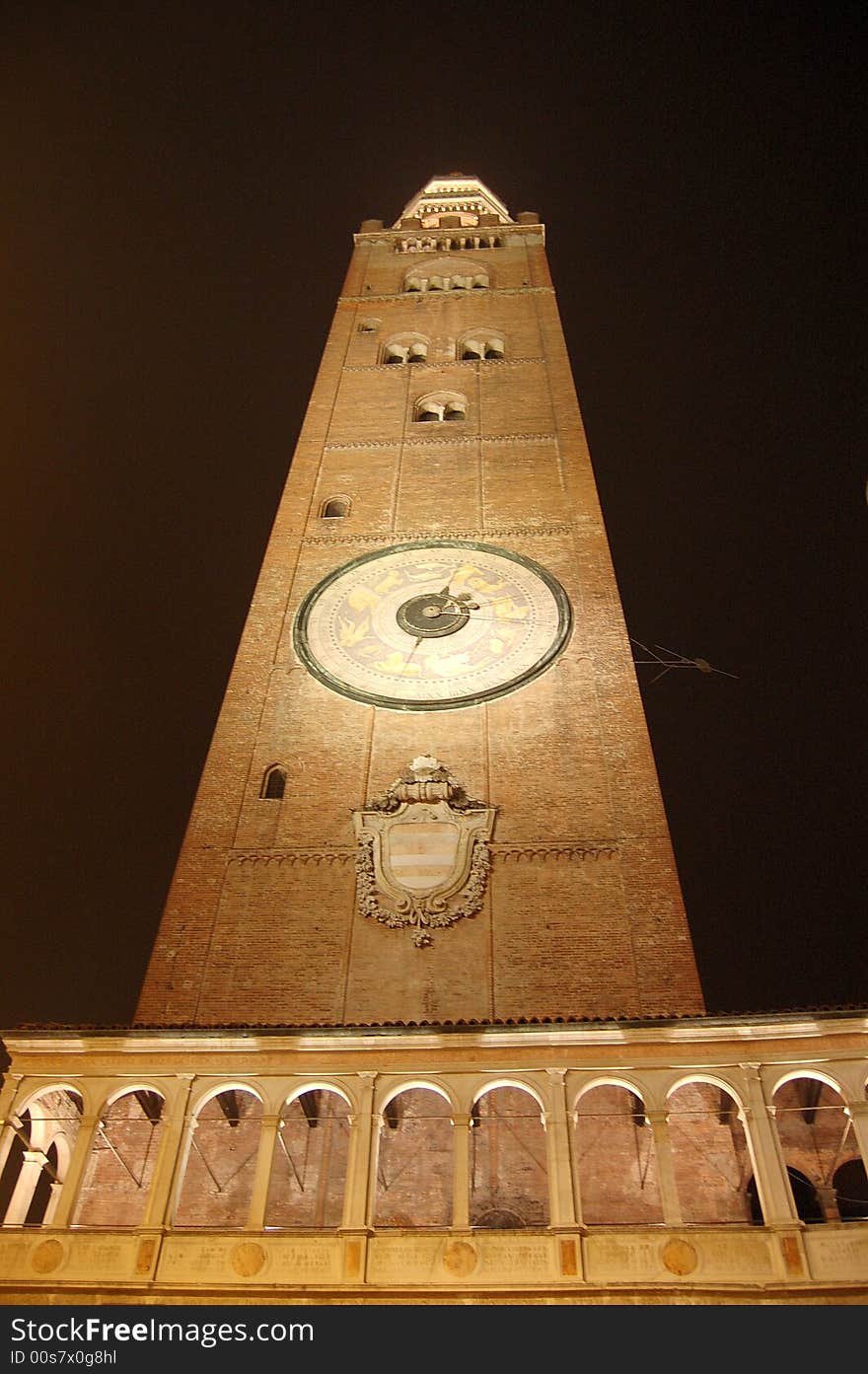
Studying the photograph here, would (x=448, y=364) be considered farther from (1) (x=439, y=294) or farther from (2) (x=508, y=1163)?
(2) (x=508, y=1163)

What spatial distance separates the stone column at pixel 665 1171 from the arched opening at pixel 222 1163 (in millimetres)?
3930

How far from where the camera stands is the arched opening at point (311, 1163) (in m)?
11.2

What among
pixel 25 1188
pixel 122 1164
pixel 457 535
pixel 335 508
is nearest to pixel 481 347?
pixel 335 508

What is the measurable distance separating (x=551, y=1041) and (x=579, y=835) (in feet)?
15.0

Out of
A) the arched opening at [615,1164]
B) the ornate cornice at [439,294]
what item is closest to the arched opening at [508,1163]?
the arched opening at [615,1164]

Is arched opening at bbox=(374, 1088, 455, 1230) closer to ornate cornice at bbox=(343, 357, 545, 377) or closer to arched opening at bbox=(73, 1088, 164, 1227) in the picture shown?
arched opening at bbox=(73, 1088, 164, 1227)

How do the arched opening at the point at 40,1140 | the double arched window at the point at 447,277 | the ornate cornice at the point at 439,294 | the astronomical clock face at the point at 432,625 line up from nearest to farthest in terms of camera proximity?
the arched opening at the point at 40,1140 < the astronomical clock face at the point at 432,625 < the ornate cornice at the point at 439,294 < the double arched window at the point at 447,277

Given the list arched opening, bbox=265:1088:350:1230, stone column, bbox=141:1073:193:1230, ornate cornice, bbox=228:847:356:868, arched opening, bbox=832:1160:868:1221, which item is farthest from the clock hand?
arched opening, bbox=832:1160:868:1221

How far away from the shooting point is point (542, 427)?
22.6 metres

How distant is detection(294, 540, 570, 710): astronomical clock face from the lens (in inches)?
655

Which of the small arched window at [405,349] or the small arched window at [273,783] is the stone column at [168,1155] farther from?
the small arched window at [405,349]

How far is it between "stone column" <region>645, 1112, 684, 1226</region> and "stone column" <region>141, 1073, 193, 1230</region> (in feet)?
12.9

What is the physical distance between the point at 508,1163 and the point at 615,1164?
3.55ft
